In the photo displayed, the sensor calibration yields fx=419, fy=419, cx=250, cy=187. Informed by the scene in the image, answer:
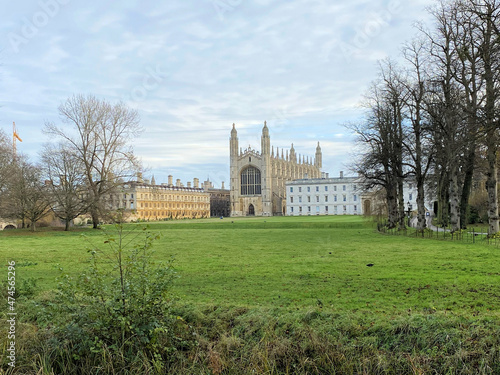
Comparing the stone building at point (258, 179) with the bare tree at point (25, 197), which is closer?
the bare tree at point (25, 197)

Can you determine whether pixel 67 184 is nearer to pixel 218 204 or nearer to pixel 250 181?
pixel 250 181

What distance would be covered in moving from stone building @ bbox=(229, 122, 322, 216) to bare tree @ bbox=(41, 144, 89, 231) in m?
67.3

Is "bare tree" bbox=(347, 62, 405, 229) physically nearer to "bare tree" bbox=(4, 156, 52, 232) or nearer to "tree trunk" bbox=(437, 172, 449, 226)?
"tree trunk" bbox=(437, 172, 449, 226)

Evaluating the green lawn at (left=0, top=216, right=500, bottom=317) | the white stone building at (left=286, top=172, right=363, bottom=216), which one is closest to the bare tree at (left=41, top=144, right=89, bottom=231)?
the green lawn at (left=0, top=216, right=500, bottom=317)

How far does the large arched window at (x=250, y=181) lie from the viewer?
109 metres

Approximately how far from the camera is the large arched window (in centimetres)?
10888

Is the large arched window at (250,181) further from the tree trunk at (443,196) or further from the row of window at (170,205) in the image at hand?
the tree trunk at (443,196)

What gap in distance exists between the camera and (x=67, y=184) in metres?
38.0

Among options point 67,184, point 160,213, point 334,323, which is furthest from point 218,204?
point 334,323

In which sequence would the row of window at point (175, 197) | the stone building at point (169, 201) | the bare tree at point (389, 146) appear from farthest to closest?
1. the row of window at point (175, 197)
2. the stone building at point (169, 201)
3. the bare tree at point (389, 146)

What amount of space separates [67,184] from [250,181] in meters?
73.7

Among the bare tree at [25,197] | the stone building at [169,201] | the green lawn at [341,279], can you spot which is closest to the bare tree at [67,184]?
the bare tree at [25,197]

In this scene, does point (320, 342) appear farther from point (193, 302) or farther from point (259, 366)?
point (193, 302)

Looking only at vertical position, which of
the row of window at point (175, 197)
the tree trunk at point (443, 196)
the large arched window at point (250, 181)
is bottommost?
the tree trunk at point (443, 196)
